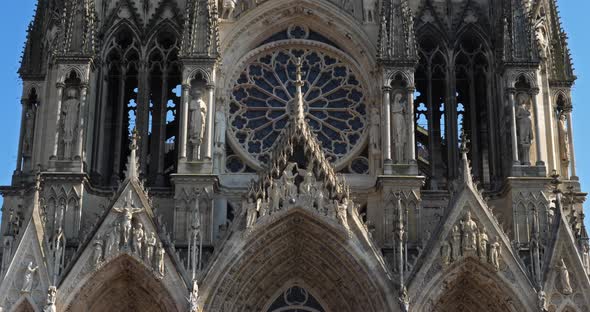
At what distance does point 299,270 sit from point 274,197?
2.17m

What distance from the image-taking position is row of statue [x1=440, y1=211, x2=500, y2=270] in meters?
27.8

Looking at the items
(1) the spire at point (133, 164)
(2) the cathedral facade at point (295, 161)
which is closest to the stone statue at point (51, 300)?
(2) the cathedral facade at point (295, 161)

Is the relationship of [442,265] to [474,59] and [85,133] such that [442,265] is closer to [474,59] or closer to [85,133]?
[474,59]

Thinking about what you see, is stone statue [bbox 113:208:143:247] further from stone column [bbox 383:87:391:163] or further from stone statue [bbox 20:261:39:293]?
stone column [bbox 383:87:391:163]

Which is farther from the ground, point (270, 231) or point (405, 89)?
point (405, 89)

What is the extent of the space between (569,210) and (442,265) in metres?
3.88

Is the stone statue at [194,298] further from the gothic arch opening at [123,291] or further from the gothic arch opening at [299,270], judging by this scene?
the gothic arch opening at [123,291]

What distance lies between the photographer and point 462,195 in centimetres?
2844

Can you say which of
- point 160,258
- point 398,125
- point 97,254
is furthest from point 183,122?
point 398,125

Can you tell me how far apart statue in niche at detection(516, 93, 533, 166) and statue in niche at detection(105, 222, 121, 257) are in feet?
31.7

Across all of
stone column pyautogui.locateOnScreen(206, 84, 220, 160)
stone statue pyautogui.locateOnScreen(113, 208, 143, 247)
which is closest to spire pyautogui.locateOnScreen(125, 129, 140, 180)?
stone statue pyautogui.locateOnScreen(113, 208, 143, 247)

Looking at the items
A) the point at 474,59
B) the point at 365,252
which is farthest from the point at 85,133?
the point at 474,59

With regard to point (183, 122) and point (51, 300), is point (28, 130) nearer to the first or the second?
point (183, 122)

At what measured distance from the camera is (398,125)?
29953 millimetres
